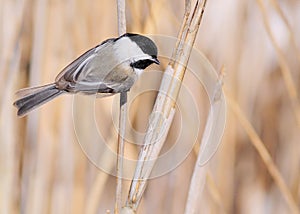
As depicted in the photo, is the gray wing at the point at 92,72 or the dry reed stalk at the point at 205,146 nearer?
the gray wing at the point at 92,72

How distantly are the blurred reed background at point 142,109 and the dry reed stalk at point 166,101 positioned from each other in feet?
0.75

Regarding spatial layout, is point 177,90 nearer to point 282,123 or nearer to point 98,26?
point 98,26

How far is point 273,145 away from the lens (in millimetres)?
1353

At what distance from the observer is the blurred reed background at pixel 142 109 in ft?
2.75

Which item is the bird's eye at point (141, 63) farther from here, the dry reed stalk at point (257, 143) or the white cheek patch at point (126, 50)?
the dry reed stalk at point (257, 143)

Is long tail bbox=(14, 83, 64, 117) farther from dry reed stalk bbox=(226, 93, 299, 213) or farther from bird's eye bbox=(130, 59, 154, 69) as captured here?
dry reed stalk bbox=(226, 93, 299, 213)

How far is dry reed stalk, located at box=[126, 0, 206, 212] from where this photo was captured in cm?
42

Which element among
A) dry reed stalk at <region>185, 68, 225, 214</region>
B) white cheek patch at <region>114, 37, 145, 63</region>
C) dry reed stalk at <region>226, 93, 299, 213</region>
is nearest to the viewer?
white cheek patch at <region>114, 37, 145, 63</region>

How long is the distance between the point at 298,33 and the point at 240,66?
0.59 ft

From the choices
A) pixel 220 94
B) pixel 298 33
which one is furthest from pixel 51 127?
pixel 298 33

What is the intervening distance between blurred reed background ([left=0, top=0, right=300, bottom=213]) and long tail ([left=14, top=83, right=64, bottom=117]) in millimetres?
233

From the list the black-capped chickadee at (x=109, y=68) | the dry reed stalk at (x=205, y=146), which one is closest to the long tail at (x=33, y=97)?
the black-capped chickadee at (x=109, y=68)

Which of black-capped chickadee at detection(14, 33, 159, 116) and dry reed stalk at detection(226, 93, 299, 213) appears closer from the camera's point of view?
black-capped chickadee at detection(14, 33, 159, 116)

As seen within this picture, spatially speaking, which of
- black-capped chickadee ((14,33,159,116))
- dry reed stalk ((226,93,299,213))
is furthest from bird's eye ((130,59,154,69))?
dry reed stalk ((226,93,299,213))
